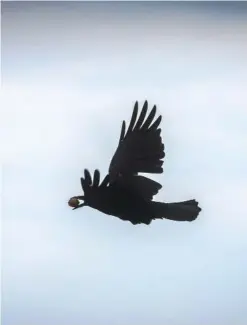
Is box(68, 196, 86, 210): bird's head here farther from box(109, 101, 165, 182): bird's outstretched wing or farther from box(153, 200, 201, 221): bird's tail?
box(153, 200, 201, 221): bird's tail

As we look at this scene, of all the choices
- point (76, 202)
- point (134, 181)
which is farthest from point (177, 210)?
point (76, 202)

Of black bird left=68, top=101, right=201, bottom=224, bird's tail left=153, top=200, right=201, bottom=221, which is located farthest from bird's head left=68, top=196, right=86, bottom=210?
bird's tail left=153, top=200, right=201, bottom=221

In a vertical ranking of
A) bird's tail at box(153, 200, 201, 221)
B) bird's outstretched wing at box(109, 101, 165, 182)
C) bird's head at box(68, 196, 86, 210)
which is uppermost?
bird's outstretched wing at box(109, 101, 165, 182)

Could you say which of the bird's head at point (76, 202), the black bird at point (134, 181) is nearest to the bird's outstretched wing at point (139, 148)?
the black bird at point (134, 181)

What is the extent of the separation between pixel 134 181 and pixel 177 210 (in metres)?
0.15

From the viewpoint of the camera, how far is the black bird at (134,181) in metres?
1.63

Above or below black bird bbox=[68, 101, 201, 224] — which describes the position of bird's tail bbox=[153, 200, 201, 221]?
below

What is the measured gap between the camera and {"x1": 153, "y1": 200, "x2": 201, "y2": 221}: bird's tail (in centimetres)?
169

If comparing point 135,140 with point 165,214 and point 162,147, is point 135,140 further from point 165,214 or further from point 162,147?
point 165,214

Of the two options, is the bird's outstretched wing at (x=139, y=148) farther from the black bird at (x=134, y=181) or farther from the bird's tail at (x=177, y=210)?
the bird's tail at (x=177, y=210)
